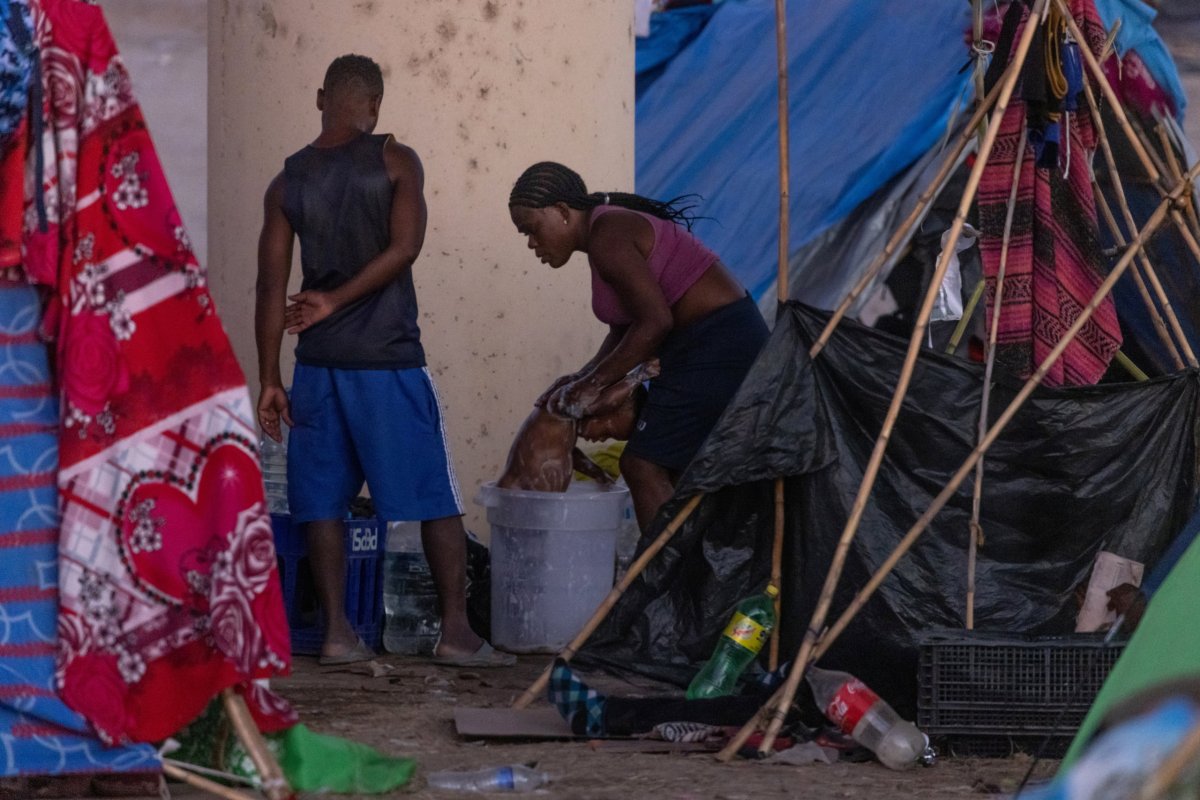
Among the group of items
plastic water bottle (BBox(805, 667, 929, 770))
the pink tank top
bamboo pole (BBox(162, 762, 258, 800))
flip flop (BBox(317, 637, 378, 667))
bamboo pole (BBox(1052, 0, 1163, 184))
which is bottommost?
flip flop (BBox(317, 637, 378, 667))

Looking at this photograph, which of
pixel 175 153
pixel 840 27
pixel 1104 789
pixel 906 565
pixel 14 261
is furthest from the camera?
pixel 175 153

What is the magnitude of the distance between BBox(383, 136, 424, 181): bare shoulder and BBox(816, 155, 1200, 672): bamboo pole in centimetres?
194

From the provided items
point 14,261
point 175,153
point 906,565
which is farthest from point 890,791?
point 175,153

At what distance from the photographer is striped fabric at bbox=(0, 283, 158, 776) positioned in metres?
3.34

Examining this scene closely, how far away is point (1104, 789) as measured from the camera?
1.69 m

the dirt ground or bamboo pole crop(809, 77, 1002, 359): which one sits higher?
bamboo pole crop(809, 77, 1002, 359)

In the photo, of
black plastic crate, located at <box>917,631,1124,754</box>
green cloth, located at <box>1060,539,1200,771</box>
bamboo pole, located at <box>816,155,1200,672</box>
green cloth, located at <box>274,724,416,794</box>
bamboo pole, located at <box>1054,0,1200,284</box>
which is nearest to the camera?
green cloth, located at <box>1060,539,1200,771</box>

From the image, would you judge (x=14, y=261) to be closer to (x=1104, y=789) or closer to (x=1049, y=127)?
(x=1104, y=789)

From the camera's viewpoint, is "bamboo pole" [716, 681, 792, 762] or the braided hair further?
the braided hair

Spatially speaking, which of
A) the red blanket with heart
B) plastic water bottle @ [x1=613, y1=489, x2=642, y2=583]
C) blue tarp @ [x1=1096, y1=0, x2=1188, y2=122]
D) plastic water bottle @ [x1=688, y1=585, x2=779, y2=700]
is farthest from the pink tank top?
blue tarp @ [x1=1096, y1=0, x2=1188, y2=122]

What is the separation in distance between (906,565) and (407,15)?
295 cm

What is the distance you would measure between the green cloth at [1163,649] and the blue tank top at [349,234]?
12.3ft

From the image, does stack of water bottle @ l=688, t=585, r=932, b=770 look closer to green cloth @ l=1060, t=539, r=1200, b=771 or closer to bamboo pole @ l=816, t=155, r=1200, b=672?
bamboo pole @ l=816, t=155, r=1200, b=672

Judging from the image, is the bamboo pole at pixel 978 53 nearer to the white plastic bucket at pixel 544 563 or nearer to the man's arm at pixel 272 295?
the white plastic bucket at pixel 544 563
